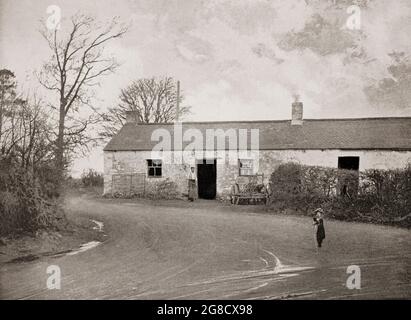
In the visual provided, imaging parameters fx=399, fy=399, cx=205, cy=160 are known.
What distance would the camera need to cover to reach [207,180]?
86.2 feet

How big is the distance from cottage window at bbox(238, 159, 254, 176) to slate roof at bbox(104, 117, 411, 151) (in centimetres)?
118

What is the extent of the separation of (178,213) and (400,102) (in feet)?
32.1

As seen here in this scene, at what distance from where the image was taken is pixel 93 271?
7.83m

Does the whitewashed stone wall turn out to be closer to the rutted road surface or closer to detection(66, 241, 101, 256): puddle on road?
the rutted road surface

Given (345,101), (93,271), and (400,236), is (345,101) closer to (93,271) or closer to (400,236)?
(400,236)

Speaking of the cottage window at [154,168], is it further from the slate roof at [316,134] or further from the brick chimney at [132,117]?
the brick chimney at [132,117]

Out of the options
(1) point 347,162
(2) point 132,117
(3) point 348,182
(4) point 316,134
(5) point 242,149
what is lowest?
(3) point 348,182

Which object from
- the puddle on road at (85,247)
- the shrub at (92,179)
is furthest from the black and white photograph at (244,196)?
the shrub at (92,179)

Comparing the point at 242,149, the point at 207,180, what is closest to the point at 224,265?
the point at 242,149

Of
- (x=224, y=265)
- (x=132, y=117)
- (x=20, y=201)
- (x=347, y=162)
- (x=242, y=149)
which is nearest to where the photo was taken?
(x=224, y=265)

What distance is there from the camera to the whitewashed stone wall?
72.9 feet

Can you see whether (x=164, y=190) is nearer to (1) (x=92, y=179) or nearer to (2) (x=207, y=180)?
(2) (x=207, y=180)

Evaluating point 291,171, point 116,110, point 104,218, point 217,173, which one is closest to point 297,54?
point 291,171

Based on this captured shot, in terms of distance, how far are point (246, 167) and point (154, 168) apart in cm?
609
